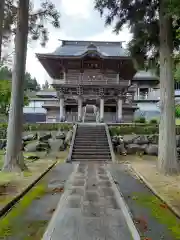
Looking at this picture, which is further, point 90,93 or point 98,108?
point 98,108

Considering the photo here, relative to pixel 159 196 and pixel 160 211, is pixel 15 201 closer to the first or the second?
pixel 160 211

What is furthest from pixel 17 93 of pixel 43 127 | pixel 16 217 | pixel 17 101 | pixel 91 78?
pixel 91 78

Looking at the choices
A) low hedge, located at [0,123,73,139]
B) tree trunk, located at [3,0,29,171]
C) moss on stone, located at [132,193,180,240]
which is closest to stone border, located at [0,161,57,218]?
tree trunk, located at [3,0,29,171]

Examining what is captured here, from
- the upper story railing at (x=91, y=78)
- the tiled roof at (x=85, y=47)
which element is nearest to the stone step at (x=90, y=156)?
the upper story railing at (x=91, y=78)

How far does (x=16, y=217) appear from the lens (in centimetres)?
469

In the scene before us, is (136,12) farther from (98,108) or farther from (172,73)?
(98,108)

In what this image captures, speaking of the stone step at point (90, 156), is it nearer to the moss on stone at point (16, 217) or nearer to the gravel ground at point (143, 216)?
the gravel ground at point (143, 216)

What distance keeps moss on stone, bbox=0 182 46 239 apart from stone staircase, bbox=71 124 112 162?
8213mm

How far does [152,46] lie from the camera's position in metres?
11.4

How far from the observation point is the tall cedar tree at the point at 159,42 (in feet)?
32.3

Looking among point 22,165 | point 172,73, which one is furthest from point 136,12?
point 22,165

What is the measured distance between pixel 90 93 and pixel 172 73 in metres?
18.7

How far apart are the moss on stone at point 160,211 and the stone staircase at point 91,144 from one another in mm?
8241

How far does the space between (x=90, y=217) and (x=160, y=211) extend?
1391 millimetres
